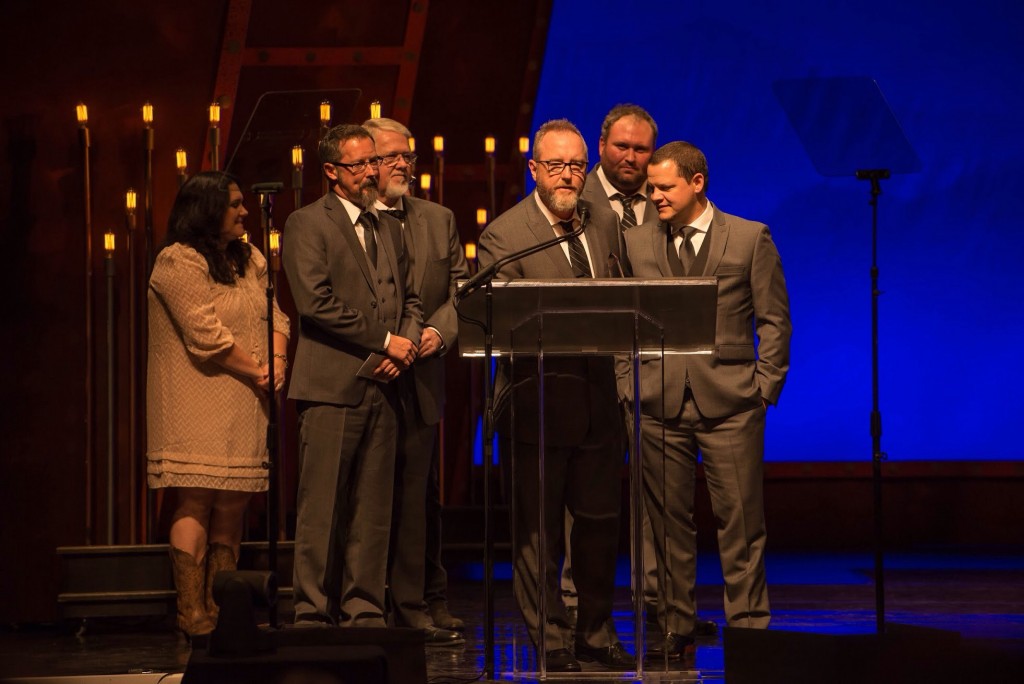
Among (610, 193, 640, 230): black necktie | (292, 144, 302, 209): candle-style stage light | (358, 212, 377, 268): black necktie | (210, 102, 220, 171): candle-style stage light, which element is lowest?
(358, 212, 377, 268): black necktie

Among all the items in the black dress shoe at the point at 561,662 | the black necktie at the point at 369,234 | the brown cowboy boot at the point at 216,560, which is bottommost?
the black dress shoe at the point at 561,662

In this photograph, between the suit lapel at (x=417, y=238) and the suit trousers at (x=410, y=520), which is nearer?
the suit trousers at (x=410, y=520)

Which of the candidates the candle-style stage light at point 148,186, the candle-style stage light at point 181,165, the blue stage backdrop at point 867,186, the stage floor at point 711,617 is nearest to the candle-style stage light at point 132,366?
the candle-style stage light at point 148,186

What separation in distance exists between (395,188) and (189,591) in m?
1.62

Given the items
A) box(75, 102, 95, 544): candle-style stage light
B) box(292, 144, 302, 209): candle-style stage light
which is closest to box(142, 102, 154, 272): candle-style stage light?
box(75, 102, 95, 544): candle-style stage light

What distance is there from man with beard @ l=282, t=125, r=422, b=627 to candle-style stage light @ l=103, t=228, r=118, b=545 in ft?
3.82

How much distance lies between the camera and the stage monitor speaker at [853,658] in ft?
9.39

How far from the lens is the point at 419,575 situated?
192 inches

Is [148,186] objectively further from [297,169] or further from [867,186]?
[867,186]

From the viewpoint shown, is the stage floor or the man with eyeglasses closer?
the stage floor

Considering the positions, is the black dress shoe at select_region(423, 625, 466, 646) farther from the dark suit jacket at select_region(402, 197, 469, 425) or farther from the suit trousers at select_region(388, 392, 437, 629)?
the dark suit jacket at select_region(402, 197, 469, 425)

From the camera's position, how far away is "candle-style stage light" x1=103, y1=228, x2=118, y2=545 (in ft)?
18.2

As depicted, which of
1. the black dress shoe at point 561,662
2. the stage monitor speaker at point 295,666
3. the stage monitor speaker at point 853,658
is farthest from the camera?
the black dress shoe at point 561,662

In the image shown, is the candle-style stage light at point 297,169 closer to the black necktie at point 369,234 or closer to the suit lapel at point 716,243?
the black necktie at point 369,234
